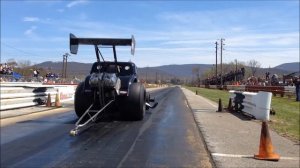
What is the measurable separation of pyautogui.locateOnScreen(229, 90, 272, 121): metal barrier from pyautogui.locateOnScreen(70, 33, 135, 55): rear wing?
17.0 ft

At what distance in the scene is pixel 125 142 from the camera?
10.5 m

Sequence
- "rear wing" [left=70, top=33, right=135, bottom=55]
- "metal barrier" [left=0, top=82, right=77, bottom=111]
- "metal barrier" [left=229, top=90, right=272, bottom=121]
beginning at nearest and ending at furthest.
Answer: "rear wing" [left=70, top=33, right=135, bottom=55] < "metal barrier" [left=229, top=90, right=272, bottom=121] < "metal barrier" [left=0, top=82, right=77, bottom=111]

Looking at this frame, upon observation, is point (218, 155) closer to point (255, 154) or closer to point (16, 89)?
point (255, 154)

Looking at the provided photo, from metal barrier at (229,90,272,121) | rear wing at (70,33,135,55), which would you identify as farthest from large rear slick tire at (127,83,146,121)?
metal barrier at (229,90,272,121)

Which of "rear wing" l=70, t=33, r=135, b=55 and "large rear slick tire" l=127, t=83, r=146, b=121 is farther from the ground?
"rear wing" l=70, t=33, r=135, b=55

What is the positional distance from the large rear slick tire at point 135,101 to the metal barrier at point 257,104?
171 inches

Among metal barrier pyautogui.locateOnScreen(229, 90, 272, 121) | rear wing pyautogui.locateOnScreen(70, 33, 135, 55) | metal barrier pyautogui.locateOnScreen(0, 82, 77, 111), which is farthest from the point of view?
metal barrier pyautogui.locateOnScreen(0, 82, 77, 111)

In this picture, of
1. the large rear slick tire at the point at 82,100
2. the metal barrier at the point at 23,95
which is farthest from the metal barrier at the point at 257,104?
the metal barrier at the point at 23,95

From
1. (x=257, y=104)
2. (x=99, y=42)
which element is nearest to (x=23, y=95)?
(x=99, y=42)

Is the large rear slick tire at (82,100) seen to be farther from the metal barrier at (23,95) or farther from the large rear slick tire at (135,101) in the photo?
the metal barrier at (23,95)

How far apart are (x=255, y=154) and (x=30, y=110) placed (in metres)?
11.1

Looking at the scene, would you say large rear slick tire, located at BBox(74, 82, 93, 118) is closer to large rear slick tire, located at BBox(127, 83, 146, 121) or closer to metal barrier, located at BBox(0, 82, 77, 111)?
large rear slick tire, located at BBox(127, 83, 146, 121)

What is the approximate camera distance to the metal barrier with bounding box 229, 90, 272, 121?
55.1 ft

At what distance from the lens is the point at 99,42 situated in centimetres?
1511
